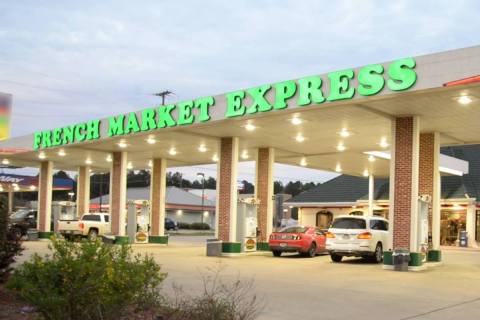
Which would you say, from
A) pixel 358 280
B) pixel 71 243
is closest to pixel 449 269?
pixel 358 280

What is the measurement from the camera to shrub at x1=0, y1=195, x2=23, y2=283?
11.3 m

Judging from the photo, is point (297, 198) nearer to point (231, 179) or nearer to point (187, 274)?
point (231, 179)

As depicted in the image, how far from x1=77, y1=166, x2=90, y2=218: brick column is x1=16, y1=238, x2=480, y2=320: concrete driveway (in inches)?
747

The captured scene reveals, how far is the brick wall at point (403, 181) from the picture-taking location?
2008cm

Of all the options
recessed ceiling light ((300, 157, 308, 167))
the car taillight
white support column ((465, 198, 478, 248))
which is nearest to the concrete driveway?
the car taillight

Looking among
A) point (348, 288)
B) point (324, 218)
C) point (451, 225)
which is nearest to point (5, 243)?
point (348, 288)

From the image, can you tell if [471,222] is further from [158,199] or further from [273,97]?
[273,97]

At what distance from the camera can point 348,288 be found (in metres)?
14.8

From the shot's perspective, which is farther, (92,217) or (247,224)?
(92,217)

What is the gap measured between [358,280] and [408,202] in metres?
4.51

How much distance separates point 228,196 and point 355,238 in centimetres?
594

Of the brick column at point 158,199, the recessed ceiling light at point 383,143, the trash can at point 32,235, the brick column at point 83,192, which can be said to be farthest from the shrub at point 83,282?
the brick column at point 83,192

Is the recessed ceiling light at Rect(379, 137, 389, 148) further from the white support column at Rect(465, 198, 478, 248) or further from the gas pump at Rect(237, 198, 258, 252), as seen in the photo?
the white support column at Rect(465, 198, 478, 248)

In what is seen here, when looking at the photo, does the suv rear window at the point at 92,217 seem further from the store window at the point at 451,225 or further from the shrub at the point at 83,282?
the shrub at the point at 83,282
